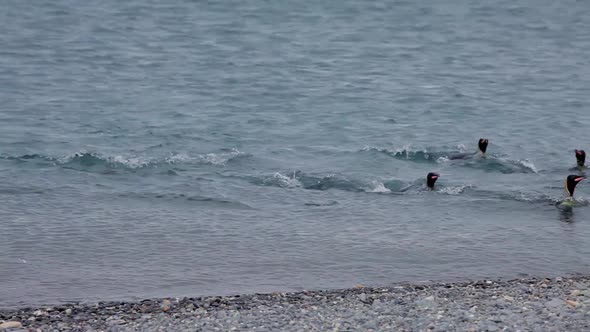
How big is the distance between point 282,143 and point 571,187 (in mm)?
6839

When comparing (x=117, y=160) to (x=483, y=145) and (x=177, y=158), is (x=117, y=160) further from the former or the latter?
(x=483, y=145)

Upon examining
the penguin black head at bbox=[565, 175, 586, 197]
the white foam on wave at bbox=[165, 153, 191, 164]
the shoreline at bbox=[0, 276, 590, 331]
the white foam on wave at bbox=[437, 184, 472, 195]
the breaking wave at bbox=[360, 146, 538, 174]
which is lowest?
the shoreline at bbox=[0, 276, 590, 331]

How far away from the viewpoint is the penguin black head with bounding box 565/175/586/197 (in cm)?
1923

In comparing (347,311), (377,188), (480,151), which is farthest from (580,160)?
(347,311)

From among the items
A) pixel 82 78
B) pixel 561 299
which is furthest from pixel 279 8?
pixel 561 299

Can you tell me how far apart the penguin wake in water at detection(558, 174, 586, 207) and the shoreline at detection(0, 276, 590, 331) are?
17.2 feet

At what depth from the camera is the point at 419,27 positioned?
38219mm

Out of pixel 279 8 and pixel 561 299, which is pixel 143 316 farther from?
pixel 279 8

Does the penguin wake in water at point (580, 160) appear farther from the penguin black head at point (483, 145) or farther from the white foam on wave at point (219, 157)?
the white foam on wave at point (219, 157)

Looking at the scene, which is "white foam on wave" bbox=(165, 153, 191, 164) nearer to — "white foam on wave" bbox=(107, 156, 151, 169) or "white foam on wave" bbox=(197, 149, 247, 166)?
"white foam on wave" bbox=(197, 149, 247, 166)

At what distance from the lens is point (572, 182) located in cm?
1931

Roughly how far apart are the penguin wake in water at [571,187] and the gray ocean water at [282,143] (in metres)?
0.26

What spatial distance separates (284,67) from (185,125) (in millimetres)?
7440

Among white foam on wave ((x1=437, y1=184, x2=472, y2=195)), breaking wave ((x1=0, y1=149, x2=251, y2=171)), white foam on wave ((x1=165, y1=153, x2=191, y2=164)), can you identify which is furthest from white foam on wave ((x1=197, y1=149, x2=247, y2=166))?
white foam on wave ((x1=437, y1=184, x2=472, y2=195))
